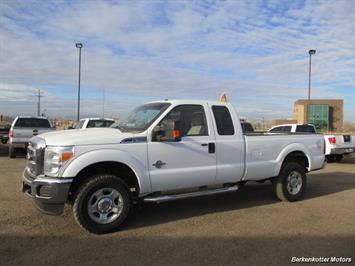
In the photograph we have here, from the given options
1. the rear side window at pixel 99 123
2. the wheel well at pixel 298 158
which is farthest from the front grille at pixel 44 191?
the rear side window at pixel 99 123

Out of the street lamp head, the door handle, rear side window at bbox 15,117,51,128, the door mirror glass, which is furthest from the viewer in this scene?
the street lamp head

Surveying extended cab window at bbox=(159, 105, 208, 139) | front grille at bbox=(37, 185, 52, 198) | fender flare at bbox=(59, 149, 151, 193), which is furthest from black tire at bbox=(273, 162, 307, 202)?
front grille at bbox=(37, 185, 52, 198)

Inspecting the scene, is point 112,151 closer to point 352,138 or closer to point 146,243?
point 146,243

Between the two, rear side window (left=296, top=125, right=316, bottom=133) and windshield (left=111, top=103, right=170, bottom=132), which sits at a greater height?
windshield (left=111, top=103, right=170, bottom=132)

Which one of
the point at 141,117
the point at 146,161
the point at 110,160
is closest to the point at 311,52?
the point at 141,117

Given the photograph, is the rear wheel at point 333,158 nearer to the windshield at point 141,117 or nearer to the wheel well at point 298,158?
the wheel well at point 298,158

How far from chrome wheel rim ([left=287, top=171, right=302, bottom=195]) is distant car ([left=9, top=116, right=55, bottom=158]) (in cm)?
1133

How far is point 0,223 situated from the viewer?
6.60m

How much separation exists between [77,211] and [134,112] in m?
2.25

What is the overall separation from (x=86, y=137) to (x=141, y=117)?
1252 mm

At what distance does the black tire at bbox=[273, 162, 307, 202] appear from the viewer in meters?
8.55

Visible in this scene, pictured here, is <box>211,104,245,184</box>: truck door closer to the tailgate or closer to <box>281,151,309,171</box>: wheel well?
<box>281,151,309,171</box>: wheel well

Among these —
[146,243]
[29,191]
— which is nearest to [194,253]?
[146,243]

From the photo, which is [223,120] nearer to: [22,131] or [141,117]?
[141,117]
